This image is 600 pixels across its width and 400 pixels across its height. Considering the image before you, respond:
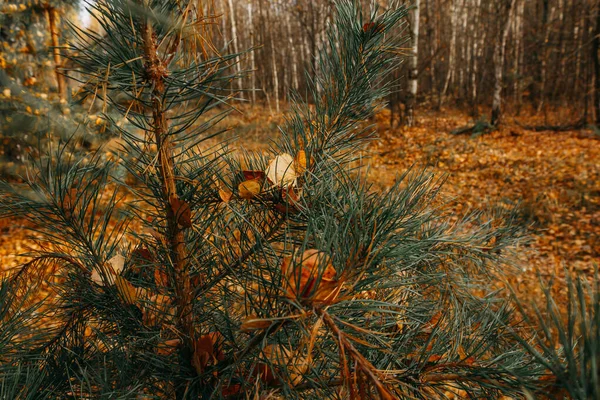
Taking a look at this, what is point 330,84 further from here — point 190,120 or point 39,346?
point 39,346

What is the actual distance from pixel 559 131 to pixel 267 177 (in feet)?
Answer: 39.7

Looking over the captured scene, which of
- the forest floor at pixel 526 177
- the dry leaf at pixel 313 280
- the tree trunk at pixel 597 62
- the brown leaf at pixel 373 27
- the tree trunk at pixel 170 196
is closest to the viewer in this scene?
the dry leaf at pixel 313 280

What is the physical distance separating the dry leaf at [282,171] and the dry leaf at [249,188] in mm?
27

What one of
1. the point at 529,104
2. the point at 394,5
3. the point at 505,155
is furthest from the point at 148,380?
the point at 529,104

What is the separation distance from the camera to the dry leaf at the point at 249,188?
64cm

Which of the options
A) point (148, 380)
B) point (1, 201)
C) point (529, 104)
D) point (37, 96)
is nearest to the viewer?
point (1, 201)

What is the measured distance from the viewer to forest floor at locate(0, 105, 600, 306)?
4738mm

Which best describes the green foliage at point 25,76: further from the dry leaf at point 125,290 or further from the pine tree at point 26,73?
the dry leaf at point 125,290

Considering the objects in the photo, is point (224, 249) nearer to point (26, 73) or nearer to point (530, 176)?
point (26, 73)

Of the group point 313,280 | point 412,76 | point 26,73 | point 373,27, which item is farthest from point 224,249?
point 412,76

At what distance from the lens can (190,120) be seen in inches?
25.9

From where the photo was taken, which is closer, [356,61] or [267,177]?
[267,177]

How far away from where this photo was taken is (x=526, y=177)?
702cm

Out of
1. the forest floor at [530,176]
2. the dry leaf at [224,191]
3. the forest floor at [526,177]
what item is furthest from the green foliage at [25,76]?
the dry leaf at [224,191]
